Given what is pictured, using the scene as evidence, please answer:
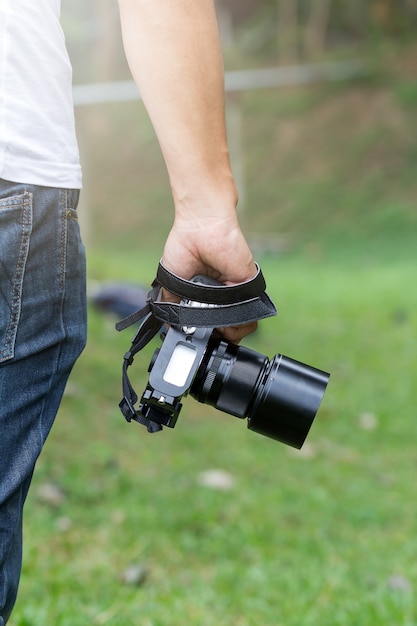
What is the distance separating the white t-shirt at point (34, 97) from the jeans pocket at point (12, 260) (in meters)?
0.04

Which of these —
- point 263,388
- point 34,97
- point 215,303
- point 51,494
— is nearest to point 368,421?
point 51,494

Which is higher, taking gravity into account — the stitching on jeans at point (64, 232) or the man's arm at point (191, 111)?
the man's arm at point (191, 111)

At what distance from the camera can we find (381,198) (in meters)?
14.9

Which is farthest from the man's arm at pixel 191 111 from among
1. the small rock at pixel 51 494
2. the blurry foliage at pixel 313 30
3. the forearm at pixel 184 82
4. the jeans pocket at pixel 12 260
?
A: the blurry foliage at pixel 313 30

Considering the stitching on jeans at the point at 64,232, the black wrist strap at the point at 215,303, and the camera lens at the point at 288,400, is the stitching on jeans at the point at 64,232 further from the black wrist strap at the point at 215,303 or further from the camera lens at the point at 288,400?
the camera lens at the point at 288,400

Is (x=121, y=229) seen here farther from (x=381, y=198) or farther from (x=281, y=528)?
(x=281, y=528)

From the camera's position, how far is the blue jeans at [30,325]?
43.1 inches

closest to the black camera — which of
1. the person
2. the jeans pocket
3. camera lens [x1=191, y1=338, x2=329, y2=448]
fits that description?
camera lens [x1=191, y1=338, x2=329, y2=448]

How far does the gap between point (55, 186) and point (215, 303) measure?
0.30 metres

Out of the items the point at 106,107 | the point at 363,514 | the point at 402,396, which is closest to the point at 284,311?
the point at 402,396

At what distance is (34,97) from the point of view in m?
1.10

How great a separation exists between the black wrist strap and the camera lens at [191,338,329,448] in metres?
0.10

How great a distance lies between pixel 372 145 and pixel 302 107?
2193 millimetres

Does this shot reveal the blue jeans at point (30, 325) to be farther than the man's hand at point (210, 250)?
No
